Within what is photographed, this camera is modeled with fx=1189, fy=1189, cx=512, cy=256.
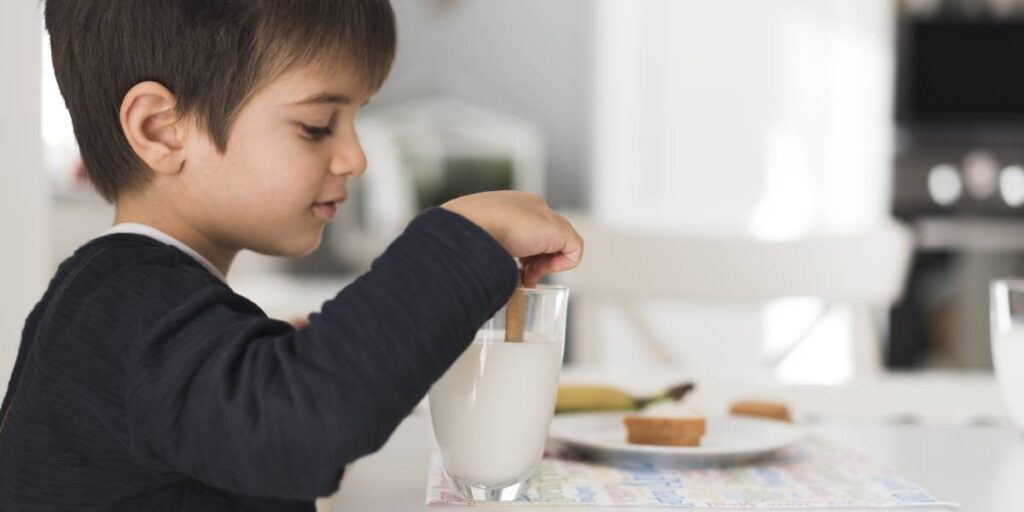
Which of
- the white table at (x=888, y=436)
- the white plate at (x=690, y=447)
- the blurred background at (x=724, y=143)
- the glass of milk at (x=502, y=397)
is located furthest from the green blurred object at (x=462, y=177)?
the glass of milk at (x=502, y=397)

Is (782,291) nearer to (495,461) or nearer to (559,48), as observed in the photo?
(495,461)

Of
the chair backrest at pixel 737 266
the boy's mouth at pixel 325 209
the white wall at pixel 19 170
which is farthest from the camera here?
the chair backrest at pixel 737 266

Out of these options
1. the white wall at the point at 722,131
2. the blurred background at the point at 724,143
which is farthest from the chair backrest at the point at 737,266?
the white wall at the point at 722,131

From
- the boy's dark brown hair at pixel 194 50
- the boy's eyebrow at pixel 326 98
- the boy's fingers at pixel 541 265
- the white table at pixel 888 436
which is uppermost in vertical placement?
the boy's dark brown hair at pixel 194 50

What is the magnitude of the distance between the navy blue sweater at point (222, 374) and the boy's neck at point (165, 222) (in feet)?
0.28

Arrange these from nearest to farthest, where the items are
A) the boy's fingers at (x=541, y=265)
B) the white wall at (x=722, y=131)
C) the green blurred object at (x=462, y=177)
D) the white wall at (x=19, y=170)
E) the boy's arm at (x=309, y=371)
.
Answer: the boy's arm at (x=309, y=371)
the boy's fingers at (x=541, y=265)
the white wall at (x=19, y=170)
the white wall at (x=722, y=131)
the green blurred object at (x=462, y=177)

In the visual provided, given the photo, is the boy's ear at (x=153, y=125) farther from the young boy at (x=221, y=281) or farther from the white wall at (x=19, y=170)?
the white wall at (x=19, y=170)

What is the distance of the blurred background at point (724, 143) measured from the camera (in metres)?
3.18

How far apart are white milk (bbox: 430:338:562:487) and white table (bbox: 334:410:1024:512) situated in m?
0.02

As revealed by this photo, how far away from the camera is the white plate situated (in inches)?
29.0

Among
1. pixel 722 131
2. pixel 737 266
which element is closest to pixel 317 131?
pixel 737 266

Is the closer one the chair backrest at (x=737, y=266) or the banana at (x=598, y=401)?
the banana at (x=598, y=401)

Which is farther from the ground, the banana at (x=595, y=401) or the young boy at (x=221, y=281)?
the young boy at (x=221, y=281)

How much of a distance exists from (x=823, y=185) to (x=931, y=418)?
94.3 inches
